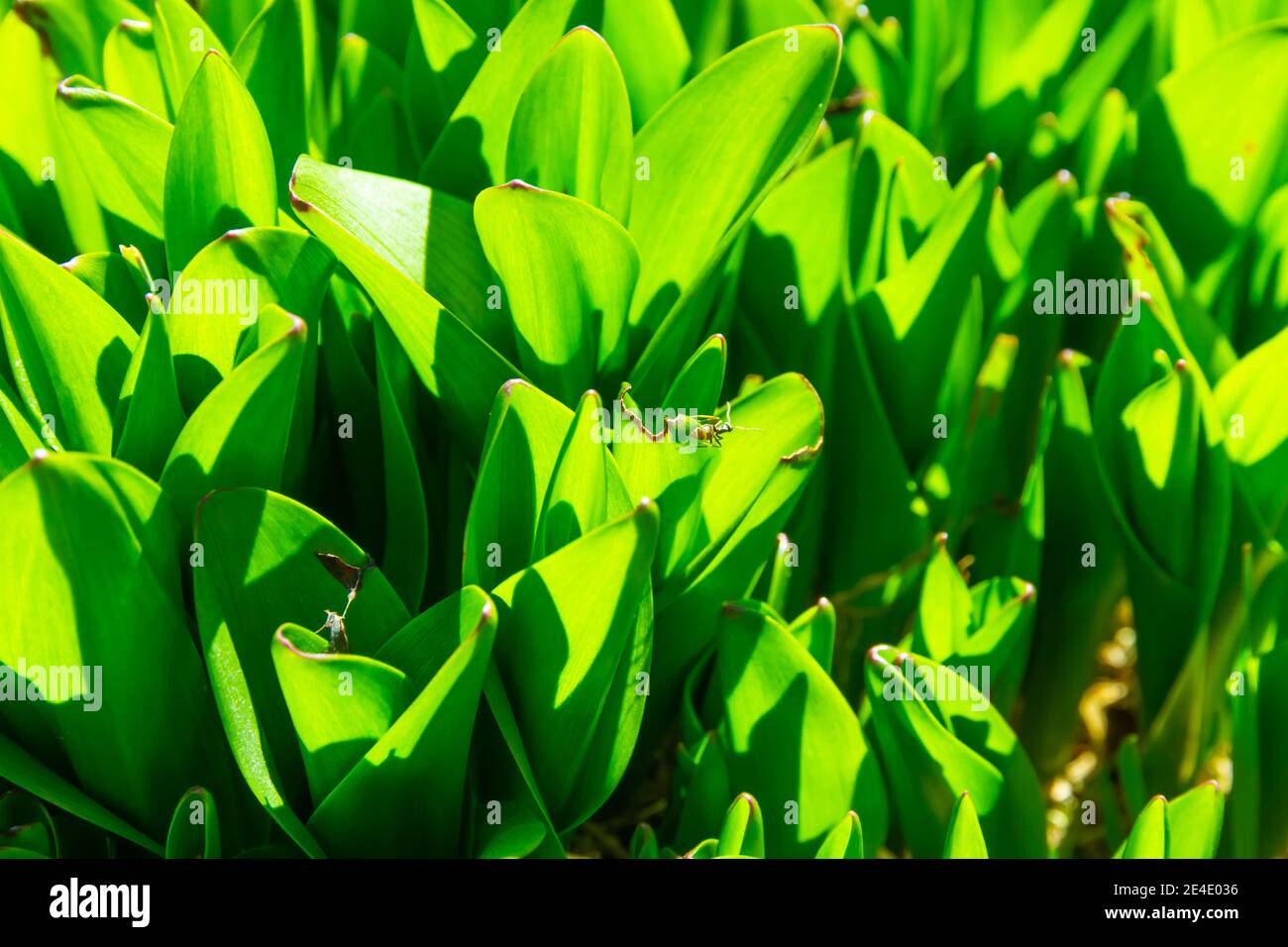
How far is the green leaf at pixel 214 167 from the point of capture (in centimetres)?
86

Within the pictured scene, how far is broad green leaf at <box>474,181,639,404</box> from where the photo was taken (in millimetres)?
841

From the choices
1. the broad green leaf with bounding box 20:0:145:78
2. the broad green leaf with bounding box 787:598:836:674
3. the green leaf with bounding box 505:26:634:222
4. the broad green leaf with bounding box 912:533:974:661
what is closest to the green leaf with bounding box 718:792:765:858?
the broad green leaf with bounding box 787:598:836:674

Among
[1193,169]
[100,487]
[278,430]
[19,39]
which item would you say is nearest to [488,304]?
[278,430]

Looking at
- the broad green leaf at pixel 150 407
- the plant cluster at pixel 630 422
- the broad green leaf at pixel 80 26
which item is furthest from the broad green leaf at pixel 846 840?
the broad green leaf at pixel 80 26

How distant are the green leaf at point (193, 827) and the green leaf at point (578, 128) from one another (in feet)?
1.68

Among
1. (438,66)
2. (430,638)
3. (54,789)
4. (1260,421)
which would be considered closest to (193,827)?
(54,789)

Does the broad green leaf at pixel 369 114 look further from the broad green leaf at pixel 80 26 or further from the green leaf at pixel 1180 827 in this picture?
the green leaf at pixel 1180 827

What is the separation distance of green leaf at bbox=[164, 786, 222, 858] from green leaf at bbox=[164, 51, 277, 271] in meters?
0.39

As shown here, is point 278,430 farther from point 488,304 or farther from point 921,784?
point 921,784

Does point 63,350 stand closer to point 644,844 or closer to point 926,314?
point 644,844

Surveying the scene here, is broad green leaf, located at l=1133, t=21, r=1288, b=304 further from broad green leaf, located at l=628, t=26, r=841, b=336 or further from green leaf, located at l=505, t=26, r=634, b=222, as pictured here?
green leaf, located at l=505, t=26, r=634, b=222
